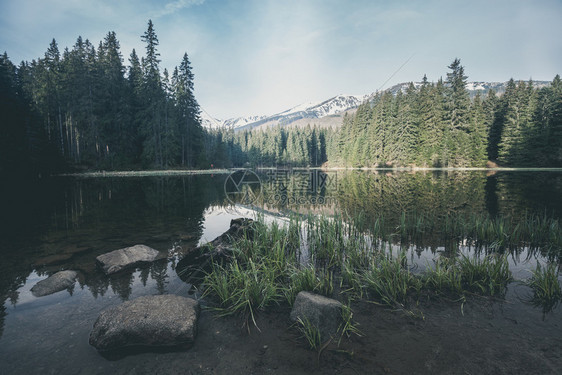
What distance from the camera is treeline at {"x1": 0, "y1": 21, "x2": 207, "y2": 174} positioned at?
43125 mm

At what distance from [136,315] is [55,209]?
13914mm

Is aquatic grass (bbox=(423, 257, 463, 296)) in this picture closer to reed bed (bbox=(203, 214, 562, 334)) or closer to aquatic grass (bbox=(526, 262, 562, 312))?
reed bed (bbox=(203, 214, 562, 334))

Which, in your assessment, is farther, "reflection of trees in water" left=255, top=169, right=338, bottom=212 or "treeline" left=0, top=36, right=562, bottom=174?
"treeline" left=0, top=36, right=562, bottom=174

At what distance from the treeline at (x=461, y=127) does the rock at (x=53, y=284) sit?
2287 inches

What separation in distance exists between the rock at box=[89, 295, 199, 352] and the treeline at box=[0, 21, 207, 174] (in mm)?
46431

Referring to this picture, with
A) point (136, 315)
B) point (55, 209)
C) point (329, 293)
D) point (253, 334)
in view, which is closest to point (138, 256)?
point (136, 315)

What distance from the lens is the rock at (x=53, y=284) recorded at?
16.1 ft

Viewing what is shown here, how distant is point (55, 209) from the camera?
13.2m

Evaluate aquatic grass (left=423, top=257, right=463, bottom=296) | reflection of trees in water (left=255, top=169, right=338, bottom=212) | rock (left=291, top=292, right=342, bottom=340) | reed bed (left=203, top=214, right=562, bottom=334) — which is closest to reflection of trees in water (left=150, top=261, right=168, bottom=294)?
reed bed (left=203, top=214, right=562, bottom=334)

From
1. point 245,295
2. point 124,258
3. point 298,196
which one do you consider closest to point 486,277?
point 245,295

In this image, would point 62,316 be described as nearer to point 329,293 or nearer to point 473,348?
point 329,293

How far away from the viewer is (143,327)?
11.4 ft

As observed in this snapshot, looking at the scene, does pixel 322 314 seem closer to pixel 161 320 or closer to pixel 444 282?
pixel 161 320

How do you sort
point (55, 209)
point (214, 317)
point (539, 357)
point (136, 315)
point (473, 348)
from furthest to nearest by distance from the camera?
point (55, 209), point (214, 317), point (136, 315), point (473, 348), point (539, 357)
